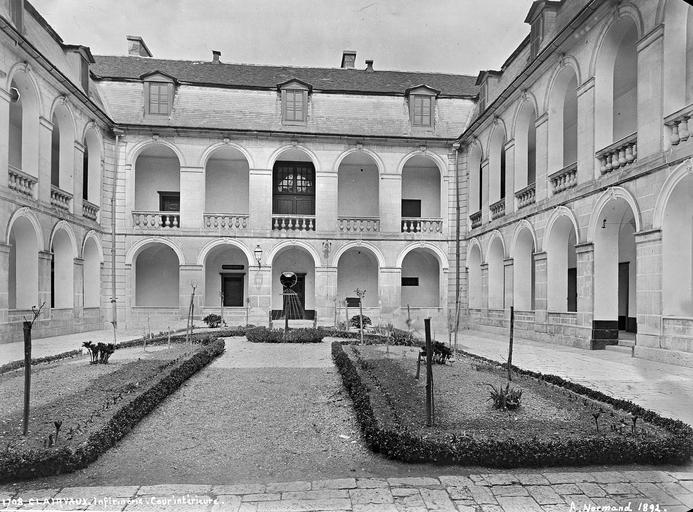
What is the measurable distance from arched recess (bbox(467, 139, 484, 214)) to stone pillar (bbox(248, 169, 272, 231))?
29.1 feet

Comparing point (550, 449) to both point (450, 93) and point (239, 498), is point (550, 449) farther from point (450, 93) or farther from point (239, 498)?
point (450, 93)

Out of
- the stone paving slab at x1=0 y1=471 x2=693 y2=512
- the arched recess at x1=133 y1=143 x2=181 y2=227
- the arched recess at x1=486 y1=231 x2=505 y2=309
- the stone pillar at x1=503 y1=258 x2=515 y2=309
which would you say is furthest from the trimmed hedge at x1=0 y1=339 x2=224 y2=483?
the arched recess at x1=133 y1=143 x2=181 y2=227

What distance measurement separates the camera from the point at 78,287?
1052 centimetres

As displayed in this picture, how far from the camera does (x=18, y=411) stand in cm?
493

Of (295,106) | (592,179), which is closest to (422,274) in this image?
(295,106)

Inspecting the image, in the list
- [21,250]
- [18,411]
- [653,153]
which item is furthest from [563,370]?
[21,250]

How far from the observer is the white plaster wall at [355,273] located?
2241 centimetres

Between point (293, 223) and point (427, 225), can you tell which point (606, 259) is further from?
point (293, 223)

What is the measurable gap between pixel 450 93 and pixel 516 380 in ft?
56.2

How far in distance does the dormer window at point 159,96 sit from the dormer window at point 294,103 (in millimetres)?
4574

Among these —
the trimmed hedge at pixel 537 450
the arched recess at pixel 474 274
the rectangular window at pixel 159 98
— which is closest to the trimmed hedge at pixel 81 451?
the trimmed hedge at pixel 537 450

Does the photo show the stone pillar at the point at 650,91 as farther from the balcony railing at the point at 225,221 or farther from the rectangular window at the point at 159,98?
the rectangular window at the point at 159,98

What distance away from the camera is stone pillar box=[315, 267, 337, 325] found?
2006cm

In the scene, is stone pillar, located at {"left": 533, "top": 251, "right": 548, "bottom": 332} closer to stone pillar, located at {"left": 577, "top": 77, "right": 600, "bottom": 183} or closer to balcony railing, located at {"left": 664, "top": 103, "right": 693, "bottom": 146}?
stone pillar, located at {"left": 577, "top": 77, "right": 600, "bottom": 183}
